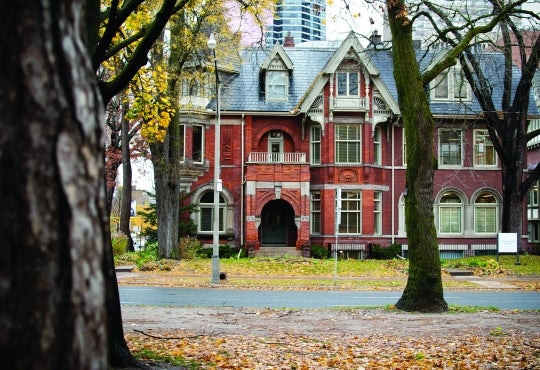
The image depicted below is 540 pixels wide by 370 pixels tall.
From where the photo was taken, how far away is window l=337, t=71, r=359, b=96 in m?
38.1

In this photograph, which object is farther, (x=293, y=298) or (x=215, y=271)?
(x=215, y=271)

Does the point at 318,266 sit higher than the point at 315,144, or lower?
lower

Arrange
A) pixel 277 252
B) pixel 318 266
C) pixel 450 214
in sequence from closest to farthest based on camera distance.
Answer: pixel 318 266 → pixel 277 252 → pixel 450 214

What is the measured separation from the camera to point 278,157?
38219 millimetres

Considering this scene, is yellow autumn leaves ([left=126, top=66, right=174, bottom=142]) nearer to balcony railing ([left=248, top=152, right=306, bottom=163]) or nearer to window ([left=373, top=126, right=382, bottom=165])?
balcony railing ([left=248, top=152, right=306, bottom=163])

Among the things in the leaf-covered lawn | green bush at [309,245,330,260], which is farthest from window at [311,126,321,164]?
the leaf-covered lawn

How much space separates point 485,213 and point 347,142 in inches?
385

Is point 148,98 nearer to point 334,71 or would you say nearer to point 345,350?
point 345,350

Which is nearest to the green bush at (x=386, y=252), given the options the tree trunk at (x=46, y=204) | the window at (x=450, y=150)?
the window at (x=450, y=150)

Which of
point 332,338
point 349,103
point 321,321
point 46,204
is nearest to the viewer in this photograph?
point 46,204

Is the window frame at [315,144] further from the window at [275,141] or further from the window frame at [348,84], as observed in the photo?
the window frame at [348,84]

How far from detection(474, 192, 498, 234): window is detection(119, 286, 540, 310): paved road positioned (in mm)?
19180

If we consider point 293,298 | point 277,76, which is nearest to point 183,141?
point 277,76

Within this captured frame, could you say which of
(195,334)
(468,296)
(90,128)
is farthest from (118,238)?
(90,128)
